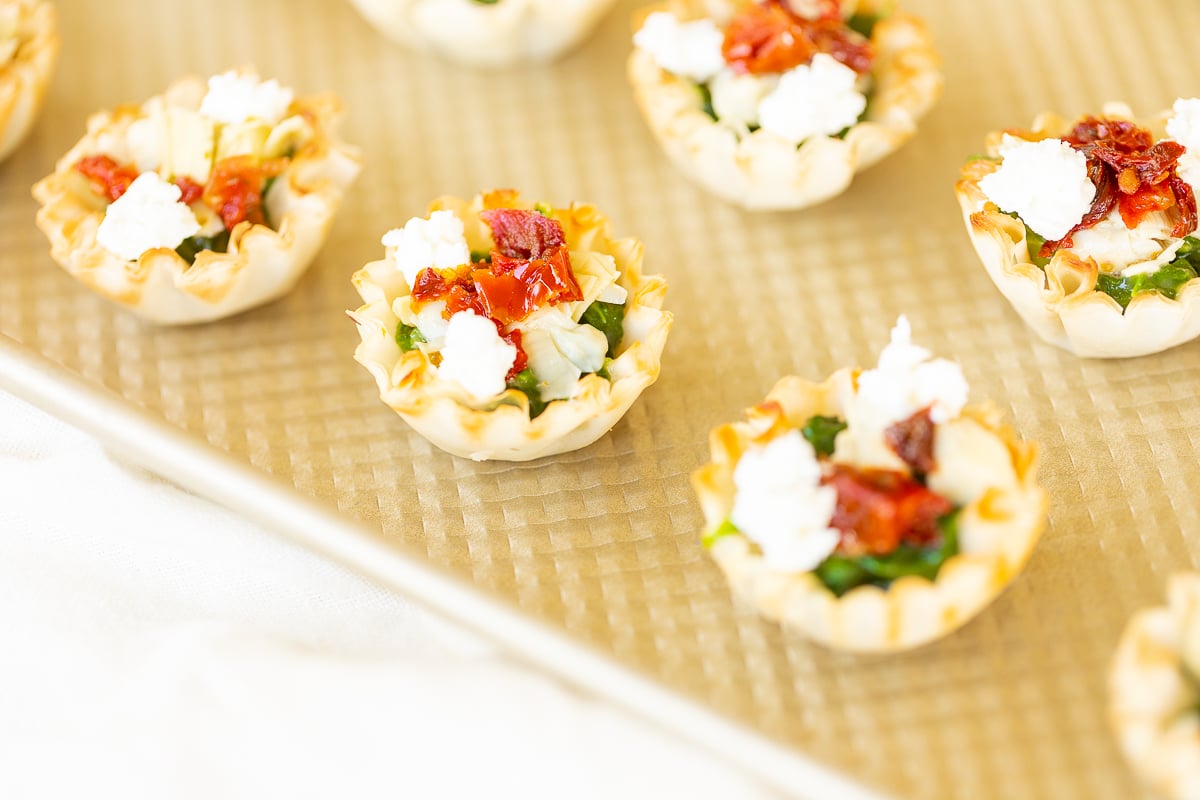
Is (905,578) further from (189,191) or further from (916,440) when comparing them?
(189,191)

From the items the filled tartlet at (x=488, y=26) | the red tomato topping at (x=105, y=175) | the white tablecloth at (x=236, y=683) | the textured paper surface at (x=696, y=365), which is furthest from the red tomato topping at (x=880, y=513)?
the red tomato topping at (x=105, y=175)

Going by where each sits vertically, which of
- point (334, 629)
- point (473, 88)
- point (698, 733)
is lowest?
point (334, 629)

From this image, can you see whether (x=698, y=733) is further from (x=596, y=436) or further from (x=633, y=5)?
(x=633, y=5)

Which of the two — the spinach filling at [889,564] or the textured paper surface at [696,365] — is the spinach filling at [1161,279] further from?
the spinach filling at [889,564]

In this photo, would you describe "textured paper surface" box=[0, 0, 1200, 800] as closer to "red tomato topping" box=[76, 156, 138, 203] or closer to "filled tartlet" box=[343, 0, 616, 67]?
"filled tartlet" box=[343, 0, 616, 67]

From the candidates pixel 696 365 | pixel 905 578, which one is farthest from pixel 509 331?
pixel 905 578

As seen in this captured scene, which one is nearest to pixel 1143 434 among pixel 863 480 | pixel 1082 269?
pixel 1082 269
